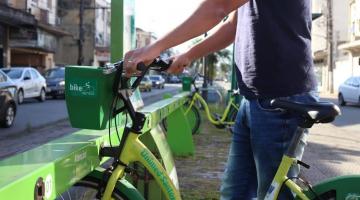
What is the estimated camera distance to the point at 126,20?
18.7ft

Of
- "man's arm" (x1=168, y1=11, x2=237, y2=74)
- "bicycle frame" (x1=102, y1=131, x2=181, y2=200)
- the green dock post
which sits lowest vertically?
the green dock post

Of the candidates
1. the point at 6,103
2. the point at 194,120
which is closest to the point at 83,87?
the point at 194,120

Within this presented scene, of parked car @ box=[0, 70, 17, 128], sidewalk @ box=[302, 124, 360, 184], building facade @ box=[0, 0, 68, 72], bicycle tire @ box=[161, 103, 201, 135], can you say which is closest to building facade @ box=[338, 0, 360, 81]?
building facade @ box=[0, 0, 68, 72]

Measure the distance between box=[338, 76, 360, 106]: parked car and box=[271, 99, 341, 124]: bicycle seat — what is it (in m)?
22.6

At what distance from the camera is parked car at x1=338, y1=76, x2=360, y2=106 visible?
2419 cm

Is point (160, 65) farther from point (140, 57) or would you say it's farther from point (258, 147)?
point (258, 147)

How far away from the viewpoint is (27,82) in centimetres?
2270

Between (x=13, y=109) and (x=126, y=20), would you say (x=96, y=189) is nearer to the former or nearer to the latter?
(x=126, y=20)

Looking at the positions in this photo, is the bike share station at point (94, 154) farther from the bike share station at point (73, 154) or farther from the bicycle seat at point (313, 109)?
the bicycle seat at point (313, 109)

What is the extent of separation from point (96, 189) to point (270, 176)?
3.11 ft

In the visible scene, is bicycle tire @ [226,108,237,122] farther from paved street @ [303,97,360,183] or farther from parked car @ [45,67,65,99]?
parked car @ [45,67,65,99]

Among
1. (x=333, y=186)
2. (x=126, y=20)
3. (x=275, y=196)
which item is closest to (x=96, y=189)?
(x=275, y=196)

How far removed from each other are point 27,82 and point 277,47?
69.9 feet

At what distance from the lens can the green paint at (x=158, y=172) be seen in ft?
9.51
